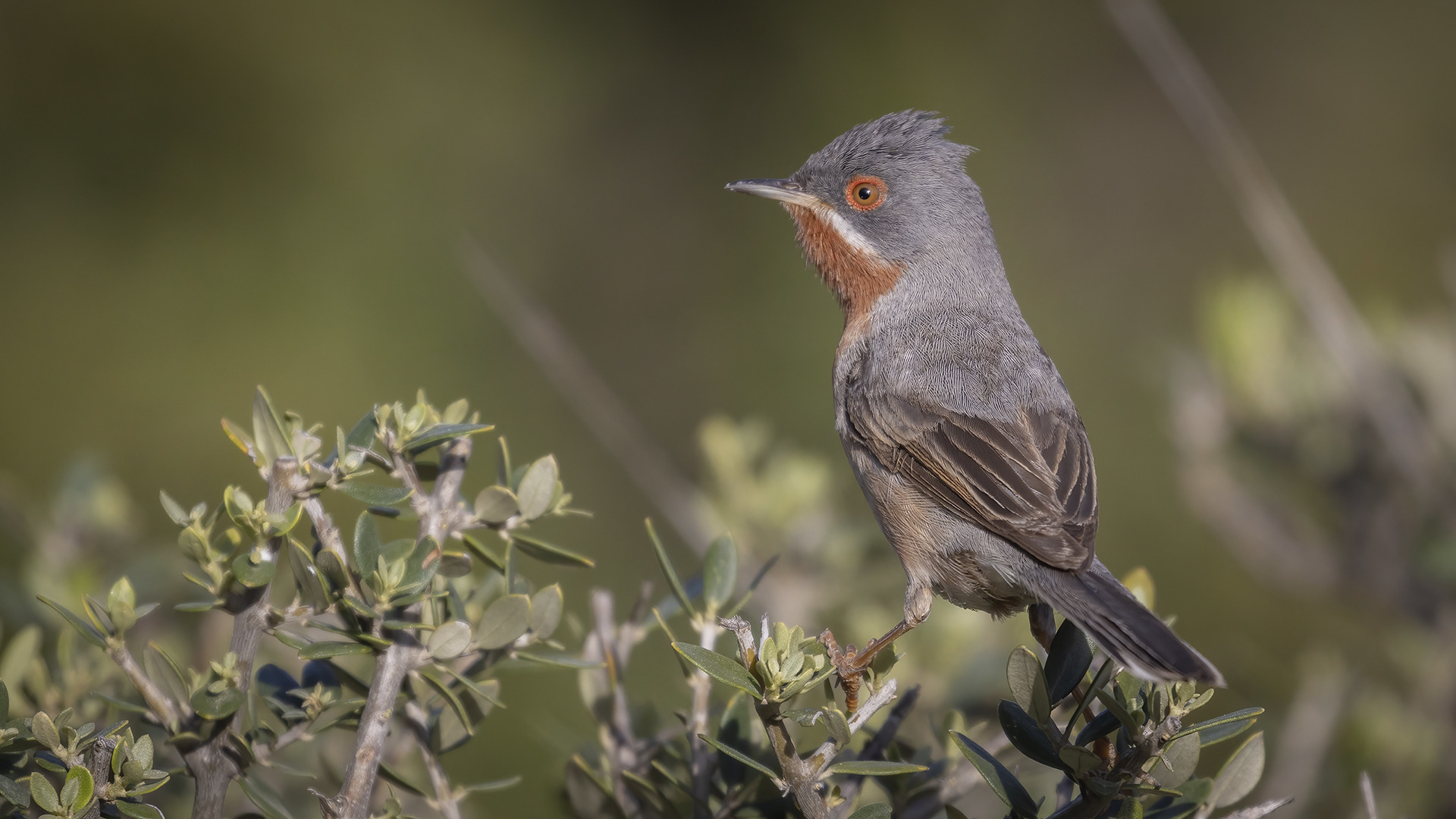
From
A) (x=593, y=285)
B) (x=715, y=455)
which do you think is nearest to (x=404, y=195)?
(x=593, y=285)

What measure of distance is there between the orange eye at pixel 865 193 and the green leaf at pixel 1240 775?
2.37 m

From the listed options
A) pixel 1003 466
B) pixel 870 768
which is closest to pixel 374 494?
pixel 870 768

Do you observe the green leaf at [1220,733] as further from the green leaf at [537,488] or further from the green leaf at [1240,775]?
the green leaf at [537,488]

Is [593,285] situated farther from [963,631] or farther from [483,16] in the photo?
[963,631]

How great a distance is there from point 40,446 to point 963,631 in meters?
4.76

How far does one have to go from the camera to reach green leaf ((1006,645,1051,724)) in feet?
5.45

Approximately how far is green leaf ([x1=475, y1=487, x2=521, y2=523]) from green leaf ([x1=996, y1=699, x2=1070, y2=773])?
0.86 meters

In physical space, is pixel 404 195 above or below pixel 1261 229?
above

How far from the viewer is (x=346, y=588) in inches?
64.4

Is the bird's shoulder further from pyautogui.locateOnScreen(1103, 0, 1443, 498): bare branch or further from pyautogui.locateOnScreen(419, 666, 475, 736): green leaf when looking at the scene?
pyautogui.locateOnScreen(419, 666, 475, 736): green leaf

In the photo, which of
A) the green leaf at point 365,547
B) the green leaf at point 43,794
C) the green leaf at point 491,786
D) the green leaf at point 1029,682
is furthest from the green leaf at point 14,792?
the green leaf at point 1029,682

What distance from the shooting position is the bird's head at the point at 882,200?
3.61 m

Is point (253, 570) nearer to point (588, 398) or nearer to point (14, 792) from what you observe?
point (14, 792)

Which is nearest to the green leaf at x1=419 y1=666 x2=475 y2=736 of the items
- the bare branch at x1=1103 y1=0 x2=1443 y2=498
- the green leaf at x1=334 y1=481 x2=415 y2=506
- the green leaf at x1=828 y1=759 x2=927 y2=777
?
the green leaf at x1=334 y1=481 x2=415 y2=506
